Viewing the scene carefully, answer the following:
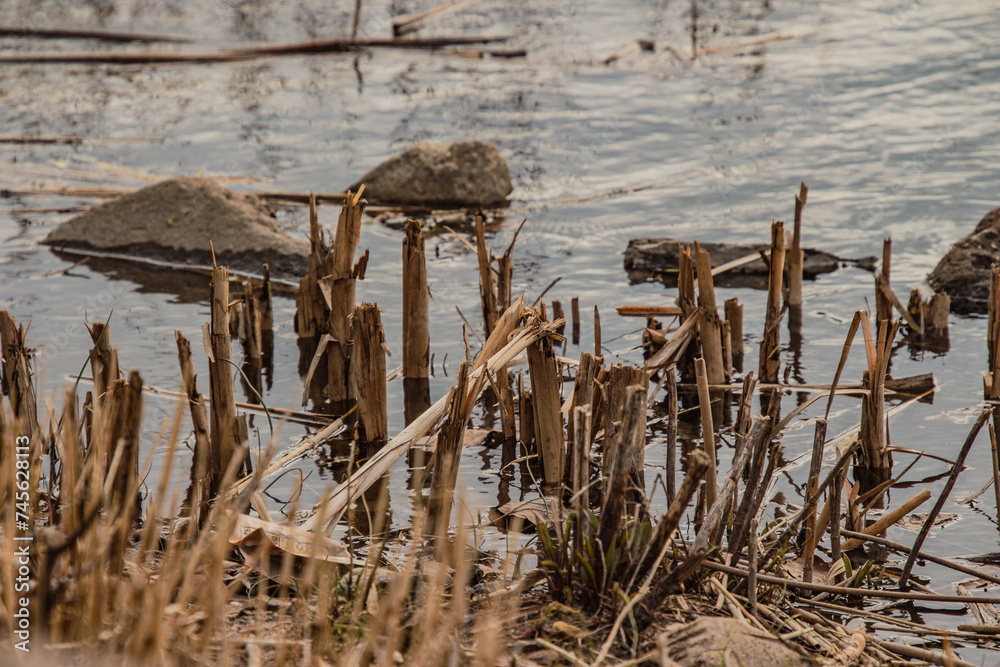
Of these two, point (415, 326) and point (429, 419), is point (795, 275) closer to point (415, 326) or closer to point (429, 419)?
point (415, 326)

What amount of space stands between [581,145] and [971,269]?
19.2 feet

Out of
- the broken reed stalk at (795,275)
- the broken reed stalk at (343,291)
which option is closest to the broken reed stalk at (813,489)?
the broken reed stalk at (343,291)

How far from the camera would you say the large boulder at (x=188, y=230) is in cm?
831

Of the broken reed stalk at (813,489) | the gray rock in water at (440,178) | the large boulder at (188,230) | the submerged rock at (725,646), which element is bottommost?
the submerged rock at (725,646)

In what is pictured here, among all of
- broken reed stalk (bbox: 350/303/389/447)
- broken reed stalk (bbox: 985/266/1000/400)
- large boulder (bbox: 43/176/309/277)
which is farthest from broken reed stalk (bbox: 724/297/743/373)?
large boulder (bbox: 43/176/309/277)

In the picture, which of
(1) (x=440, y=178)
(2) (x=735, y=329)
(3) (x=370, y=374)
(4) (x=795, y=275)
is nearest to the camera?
(3) (x=370, y=374)

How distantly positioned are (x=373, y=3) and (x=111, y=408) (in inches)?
710

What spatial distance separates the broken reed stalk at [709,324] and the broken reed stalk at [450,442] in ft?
8.03

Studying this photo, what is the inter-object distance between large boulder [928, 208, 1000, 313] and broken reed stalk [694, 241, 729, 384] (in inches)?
113

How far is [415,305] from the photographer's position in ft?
18.1

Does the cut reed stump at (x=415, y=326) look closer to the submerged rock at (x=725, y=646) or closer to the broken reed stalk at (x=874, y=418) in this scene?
the broken reed stalk at (x=874, y=418)

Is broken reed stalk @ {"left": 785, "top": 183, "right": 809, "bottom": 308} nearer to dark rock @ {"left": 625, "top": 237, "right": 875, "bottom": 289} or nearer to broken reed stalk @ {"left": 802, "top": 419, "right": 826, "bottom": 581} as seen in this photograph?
dark rock @ {"left": 625, "top": 237, "right": 875, "bottom": 289}

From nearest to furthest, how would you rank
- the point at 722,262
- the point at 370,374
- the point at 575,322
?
the point at 370,374 < the point at 575,322 < the point at 722,262

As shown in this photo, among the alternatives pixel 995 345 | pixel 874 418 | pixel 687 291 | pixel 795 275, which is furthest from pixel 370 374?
pixel 795 275
